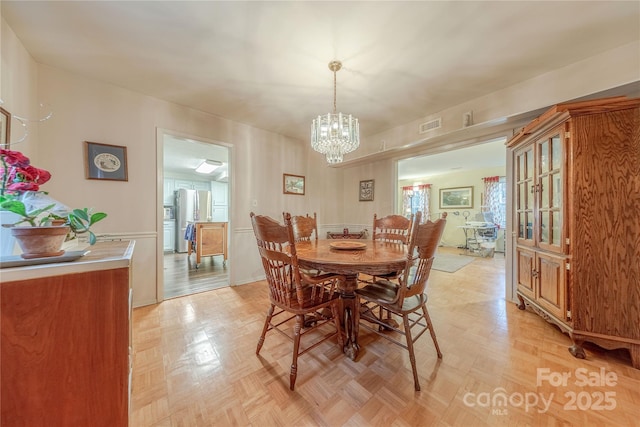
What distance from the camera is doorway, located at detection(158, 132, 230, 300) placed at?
3330 mm

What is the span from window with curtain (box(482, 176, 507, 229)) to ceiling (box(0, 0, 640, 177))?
4.89 meters

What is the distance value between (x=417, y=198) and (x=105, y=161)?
794 centimetres

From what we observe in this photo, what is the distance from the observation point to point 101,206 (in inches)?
93.3

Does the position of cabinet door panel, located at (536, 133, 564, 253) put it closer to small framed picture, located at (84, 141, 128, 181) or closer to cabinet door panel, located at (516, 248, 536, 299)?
cabinet door panel, located at (516, 248, 536, 299)

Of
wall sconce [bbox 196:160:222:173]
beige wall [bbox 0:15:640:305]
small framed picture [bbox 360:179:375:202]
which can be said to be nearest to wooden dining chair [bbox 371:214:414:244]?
beige wall [bbox 0:15:640:305]

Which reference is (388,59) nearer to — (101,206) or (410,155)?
(410,155)

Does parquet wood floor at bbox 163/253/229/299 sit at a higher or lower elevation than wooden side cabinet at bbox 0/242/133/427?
lower

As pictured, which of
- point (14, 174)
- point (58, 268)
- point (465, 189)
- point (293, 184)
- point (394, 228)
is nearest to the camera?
point (58, 268)

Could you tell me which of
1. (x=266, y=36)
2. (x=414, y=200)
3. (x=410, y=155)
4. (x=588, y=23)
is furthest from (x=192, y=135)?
(x=414, y=200)

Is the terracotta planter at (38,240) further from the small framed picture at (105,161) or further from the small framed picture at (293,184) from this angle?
the small framed picture at (293,184)

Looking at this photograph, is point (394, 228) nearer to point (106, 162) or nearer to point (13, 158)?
point (13, 158)

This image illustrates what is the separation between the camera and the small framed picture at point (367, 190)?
4.11m

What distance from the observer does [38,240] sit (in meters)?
0.73

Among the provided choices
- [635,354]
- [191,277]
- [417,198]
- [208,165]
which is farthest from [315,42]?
[417,198]
